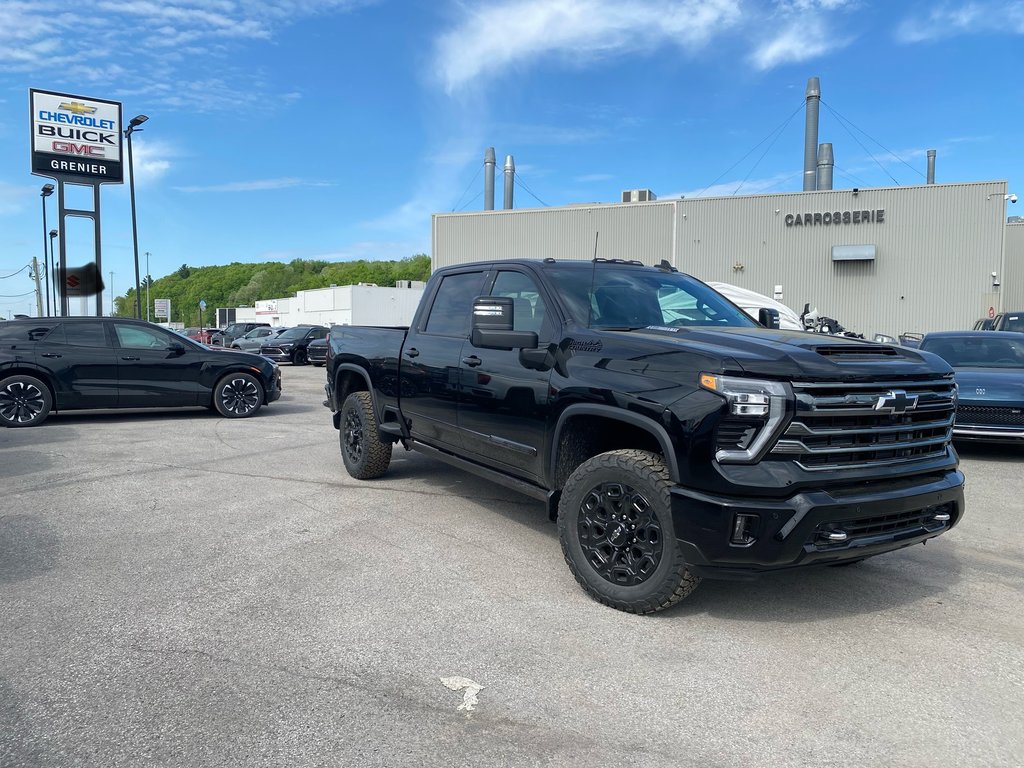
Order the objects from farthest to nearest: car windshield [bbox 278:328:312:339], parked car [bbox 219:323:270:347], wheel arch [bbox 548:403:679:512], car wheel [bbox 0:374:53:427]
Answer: parked car [bbox 219:323:270:347]
car windshield [bbox 278:328:312:339]
car wheel [bbox 0:374:53:427]
wheel arch [bbox 548:403:679:512]

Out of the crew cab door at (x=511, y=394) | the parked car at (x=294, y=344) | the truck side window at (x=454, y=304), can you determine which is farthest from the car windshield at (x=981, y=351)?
the parked car at (x=294, y=344)

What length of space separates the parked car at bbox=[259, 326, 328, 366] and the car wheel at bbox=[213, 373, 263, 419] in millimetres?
16214

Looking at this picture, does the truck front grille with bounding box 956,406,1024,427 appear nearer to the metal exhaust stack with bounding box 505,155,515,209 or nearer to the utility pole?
the metal exhaust stack with bounding box 505,155,515,209

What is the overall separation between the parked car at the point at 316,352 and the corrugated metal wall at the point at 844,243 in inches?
477

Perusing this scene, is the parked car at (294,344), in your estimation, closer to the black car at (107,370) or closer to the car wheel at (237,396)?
the car wheel at (237,396)

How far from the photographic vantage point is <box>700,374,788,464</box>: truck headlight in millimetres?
3525

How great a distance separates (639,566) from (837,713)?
116 cm

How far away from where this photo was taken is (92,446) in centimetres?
920

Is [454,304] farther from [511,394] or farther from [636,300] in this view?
[636,300]

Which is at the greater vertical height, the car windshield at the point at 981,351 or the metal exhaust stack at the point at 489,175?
the metal exhaust stack at the point at 489,175

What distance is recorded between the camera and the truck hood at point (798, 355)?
141 inches

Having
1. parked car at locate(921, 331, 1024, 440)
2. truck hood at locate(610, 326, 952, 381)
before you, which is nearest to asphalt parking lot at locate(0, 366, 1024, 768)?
truck hood at locate(610, 326, 952, 381)

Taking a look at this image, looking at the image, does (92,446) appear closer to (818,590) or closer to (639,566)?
(639,566)

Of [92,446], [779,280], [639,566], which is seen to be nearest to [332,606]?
[639,566]
